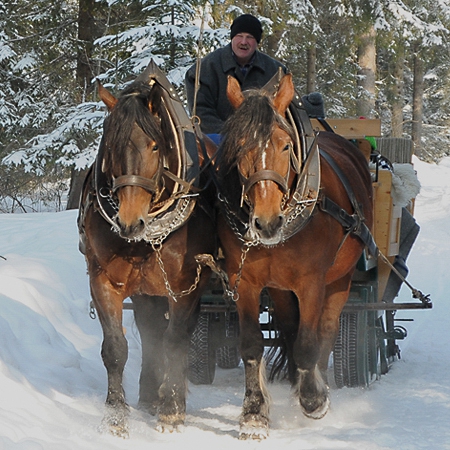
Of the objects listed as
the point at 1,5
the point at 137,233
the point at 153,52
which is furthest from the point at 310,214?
the point at 1,5

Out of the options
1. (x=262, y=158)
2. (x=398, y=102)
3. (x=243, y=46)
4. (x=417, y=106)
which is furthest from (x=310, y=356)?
(x=417, y=106)

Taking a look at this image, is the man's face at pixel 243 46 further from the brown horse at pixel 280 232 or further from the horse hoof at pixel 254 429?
the horse hoof at pixel 254 429

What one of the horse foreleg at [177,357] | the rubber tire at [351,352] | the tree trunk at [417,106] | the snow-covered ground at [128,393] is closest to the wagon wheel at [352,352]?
the rubber tire at [351,352]

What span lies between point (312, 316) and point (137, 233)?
122cm

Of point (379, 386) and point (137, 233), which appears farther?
point (379, 386)

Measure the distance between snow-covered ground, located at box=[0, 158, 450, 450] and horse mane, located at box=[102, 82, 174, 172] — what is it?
139cm

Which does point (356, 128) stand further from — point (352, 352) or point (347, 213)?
point (352, 352)

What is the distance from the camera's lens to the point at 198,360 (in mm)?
5441

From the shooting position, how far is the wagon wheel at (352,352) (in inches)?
211

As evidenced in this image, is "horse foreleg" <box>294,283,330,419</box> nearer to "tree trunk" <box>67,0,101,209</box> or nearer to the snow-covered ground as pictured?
the snow-covered ground

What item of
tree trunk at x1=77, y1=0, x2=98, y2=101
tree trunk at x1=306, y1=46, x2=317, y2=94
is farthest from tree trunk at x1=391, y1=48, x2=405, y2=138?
tree trunk at x1=77, y1=0, x2=98, y2=101

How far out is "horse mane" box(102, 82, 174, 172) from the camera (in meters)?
3.71

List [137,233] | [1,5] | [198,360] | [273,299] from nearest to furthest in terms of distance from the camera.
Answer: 1. [137,233]
2. [273,299]
3. [198,360]
4. [1,5]

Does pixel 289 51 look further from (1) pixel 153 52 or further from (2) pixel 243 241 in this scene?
(2) pixel 243 241
